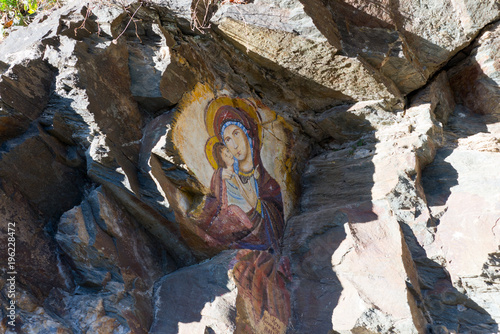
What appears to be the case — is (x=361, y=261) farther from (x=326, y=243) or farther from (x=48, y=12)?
(x=48, y=12)

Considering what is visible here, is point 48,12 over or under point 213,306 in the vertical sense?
over

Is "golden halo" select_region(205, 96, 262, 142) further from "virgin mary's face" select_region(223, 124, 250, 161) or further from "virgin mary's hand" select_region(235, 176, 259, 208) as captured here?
"virgin mary's hand" select_region(235, 176, 259, 208)

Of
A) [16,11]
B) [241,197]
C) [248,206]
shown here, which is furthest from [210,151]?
[16,11]

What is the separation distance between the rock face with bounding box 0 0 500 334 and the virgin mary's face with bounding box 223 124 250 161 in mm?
18

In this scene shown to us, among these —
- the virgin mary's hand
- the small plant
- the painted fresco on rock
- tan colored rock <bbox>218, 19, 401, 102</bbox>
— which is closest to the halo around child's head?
the painted fresco on rock

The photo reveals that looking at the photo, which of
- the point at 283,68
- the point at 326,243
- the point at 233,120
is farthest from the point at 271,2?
the point at 326,243

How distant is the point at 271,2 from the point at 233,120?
3.71 ft

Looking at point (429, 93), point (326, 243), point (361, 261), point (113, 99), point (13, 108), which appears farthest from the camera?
point (429, 93)

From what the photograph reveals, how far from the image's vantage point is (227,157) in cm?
413

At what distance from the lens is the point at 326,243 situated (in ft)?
13.3

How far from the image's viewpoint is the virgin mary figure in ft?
12.4

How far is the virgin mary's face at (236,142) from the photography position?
13.8 feet

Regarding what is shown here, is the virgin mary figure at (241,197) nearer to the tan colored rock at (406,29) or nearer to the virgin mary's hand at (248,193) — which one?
the virgin mary's hand at (248,193)

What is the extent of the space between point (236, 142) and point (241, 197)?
1.81 ft
